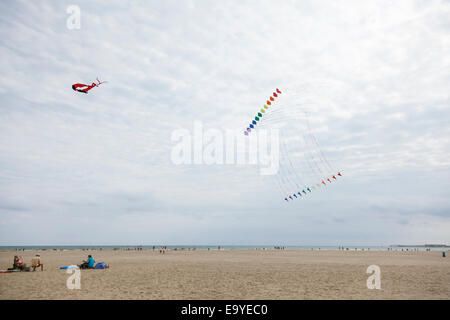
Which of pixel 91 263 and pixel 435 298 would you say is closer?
pixel 435 298

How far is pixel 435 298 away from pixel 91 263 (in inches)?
881

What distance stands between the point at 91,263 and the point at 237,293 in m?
15.2

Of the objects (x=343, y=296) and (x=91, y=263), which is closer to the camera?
(x=343, y=296)

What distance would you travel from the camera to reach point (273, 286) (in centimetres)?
1588
